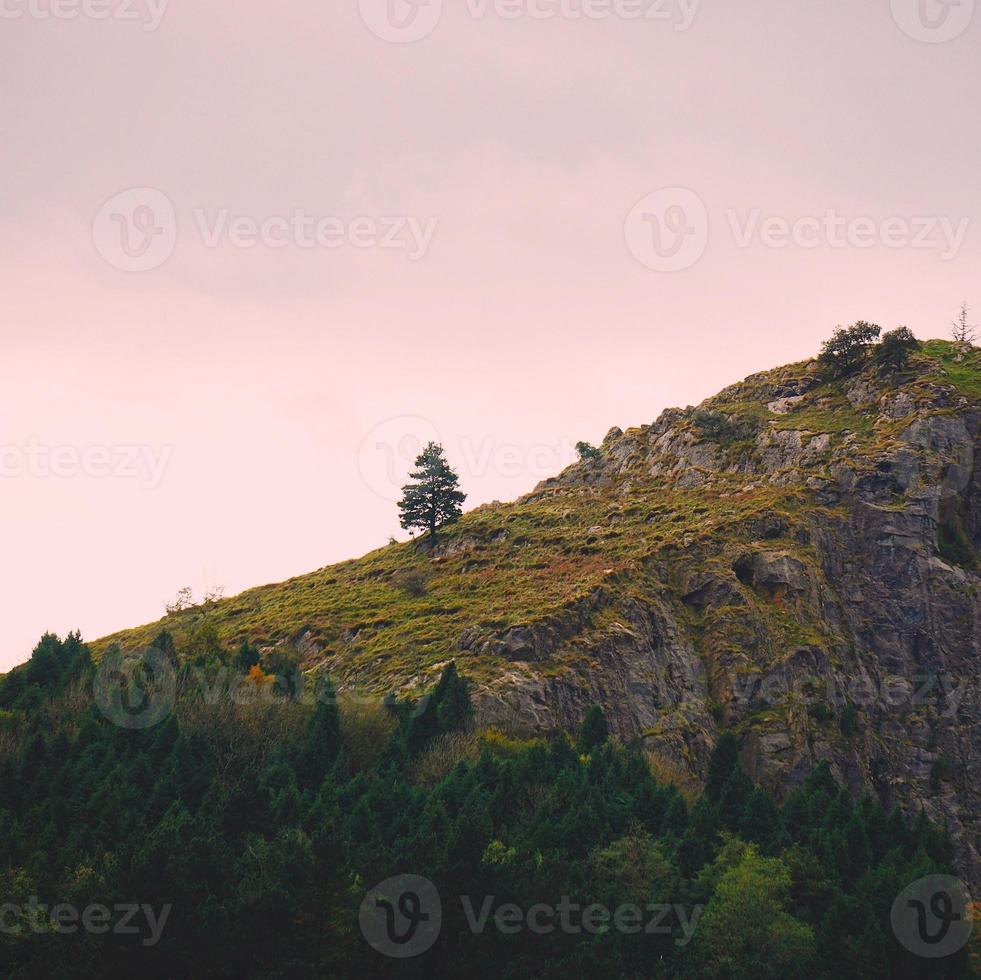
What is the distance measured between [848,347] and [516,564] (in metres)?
58.0

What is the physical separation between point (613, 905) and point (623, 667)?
32.9 meters

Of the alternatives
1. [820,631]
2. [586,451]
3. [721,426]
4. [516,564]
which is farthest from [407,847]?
[586,451]

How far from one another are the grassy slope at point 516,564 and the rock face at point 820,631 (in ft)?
4.37

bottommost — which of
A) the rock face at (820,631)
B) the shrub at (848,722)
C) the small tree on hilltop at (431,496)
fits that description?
the shrub at (848,722)

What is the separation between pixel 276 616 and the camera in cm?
11619

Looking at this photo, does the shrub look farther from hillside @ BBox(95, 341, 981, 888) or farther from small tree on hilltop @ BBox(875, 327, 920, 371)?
small tree on hilltop @ BBox(875, 327, 920, 371)

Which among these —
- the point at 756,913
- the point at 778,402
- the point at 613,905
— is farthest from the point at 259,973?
the point at 778,402

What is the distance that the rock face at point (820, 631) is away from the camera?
91.6 meters

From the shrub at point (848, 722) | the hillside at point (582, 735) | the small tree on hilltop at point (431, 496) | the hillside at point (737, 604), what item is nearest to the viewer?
the hillside at point (582, 735)

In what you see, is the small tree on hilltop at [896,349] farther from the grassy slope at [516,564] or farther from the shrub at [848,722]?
the shrub at [848,722]

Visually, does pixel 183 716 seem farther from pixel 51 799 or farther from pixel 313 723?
pixel 51 799

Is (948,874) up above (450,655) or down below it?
below

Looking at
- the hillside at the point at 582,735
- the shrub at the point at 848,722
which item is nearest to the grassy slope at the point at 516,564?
the hillside at the point at 582,735

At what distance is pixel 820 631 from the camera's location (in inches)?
4043
